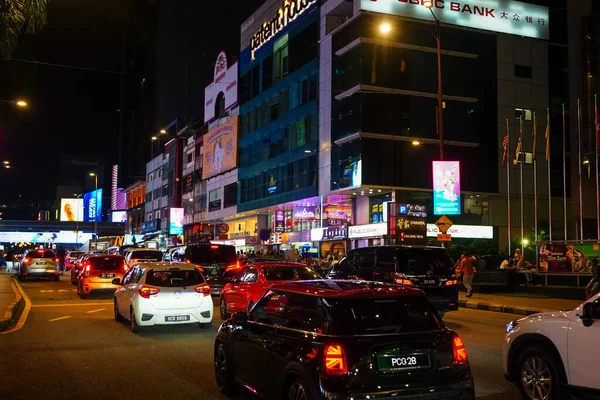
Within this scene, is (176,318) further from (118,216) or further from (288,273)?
(118,216)

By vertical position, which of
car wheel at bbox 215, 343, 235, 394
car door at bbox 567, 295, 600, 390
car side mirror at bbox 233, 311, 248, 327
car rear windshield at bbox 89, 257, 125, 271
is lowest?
car wheel at bbox 215, 343, 235, 394

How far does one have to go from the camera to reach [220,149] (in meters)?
64.3

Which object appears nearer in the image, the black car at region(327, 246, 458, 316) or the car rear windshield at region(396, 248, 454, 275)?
the black car at region(327, 246, 458, 316)

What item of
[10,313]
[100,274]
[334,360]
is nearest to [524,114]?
[100,274]

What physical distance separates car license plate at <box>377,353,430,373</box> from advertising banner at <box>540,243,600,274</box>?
20158 mm

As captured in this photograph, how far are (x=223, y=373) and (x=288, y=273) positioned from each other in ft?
24.3

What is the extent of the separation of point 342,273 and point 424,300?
1133 centimetres

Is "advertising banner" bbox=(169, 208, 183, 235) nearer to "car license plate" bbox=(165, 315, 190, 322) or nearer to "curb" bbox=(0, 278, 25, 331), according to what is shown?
"curb" bbox=(0, 278, 25, 331)

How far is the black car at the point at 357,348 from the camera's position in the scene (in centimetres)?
534

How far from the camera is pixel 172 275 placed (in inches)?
545

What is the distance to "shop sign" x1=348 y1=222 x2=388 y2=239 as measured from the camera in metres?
37.8

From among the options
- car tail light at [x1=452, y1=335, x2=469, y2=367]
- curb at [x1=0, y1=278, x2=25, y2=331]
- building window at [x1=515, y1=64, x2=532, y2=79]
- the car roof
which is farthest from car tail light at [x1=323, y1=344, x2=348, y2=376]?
building window at [x1=515, y1=64, x2=532, y2=79]

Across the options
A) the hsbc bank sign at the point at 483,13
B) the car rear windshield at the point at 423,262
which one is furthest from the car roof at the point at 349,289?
the hsbc bank sign at the point at 483,13

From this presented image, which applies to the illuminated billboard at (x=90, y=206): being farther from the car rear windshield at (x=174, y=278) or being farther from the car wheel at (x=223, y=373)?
the car wheel at (x=223, y=373)
